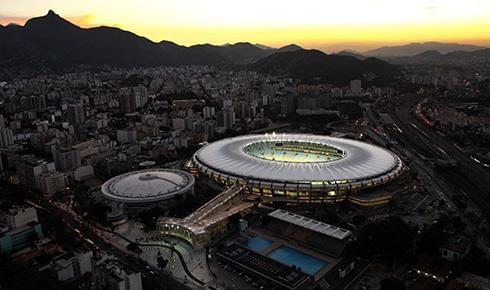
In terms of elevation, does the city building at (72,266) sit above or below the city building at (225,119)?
below

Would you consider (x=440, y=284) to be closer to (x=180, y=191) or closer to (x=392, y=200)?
(x=392, y=200)

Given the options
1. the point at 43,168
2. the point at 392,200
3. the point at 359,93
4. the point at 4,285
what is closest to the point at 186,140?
the point at 43,168

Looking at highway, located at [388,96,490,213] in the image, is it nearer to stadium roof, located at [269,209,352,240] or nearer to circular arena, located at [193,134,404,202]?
circular arena, located at [193,134,404,202]

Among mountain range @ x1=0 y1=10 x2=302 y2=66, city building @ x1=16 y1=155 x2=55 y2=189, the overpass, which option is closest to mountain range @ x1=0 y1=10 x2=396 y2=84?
mountain range @ x1=0 y1=10 x2=302 y2=66

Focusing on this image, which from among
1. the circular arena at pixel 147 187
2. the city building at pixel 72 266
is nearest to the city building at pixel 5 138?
the circular arena at pixel 147 187

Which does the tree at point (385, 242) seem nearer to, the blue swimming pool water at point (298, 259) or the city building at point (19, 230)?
the blue swimming pool water at point (298, 259)

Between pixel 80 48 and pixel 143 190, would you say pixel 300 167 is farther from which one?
pixel 80 48

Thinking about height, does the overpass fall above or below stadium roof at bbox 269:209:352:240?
below
